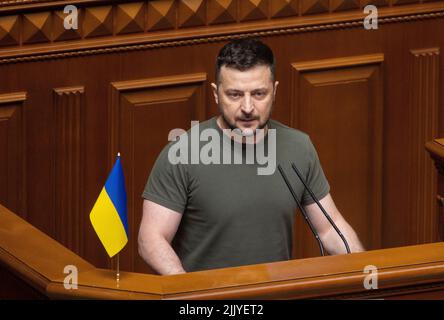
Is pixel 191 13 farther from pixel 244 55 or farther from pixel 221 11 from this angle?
pixel 244 55

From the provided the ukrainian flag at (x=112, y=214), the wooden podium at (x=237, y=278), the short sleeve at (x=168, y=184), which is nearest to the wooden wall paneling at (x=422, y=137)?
the short sleeve at (x=168, y=184)

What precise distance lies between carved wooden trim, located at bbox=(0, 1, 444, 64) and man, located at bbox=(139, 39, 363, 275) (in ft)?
3.31

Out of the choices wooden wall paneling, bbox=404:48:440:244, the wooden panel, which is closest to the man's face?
the wooden panel

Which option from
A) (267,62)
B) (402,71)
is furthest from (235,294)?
(402,71)

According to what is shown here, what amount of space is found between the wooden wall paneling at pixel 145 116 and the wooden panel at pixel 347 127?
37 cm

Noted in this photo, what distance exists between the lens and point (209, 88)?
219 inches

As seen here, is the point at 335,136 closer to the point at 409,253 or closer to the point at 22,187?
the point at 22,187

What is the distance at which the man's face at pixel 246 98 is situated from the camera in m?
4.41

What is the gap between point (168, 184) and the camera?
4.39 metres

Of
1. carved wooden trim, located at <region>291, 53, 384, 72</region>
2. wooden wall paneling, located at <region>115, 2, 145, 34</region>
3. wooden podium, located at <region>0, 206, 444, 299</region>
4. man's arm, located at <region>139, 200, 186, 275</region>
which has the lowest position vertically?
wooden podium, located at <region>0, 206, 444, 299</region>

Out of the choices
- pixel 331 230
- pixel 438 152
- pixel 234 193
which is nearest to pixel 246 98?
pixel 234 193

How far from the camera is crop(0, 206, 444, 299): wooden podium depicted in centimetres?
380

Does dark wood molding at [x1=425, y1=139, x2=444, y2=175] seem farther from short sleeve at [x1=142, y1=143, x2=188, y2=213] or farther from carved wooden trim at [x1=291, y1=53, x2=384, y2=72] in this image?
short sleeve at [x1=142, y1=143, x2=188, y2=213]

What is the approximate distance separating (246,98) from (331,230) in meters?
0.41
